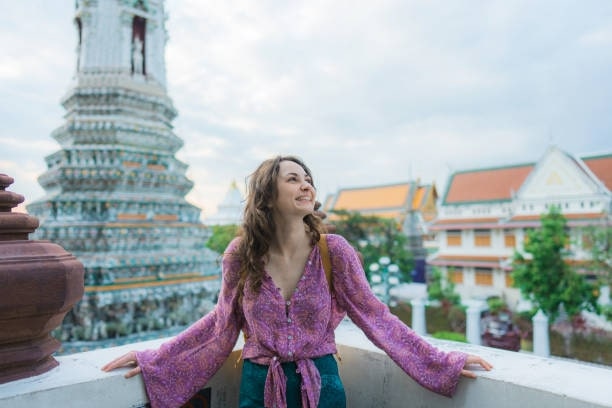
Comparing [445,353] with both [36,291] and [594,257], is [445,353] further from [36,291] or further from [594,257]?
[594,257]

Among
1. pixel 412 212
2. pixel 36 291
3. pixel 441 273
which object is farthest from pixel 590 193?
pixel 36 291

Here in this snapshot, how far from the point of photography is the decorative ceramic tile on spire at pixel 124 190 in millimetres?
8266

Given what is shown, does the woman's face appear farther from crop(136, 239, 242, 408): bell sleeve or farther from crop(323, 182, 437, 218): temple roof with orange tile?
crop(323, 182, 437, 218): temple roof with orange tile

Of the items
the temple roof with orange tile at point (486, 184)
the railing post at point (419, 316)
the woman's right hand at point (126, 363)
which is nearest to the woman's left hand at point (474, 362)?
the woman's right hand at point (126, 363)

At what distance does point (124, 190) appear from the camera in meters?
9.19

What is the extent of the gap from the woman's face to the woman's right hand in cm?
74

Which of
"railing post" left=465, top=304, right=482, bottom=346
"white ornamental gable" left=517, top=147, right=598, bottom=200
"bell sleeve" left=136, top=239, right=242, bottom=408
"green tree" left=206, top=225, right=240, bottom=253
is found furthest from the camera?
"green tree" left=206, top=225, right=240, bottom=253

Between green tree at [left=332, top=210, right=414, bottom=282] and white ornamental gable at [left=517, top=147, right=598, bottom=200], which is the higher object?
white ornamental gable at [left=517, top=147, right=598, bottom=200]

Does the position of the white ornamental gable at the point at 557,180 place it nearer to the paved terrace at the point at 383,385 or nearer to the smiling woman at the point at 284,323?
the paved terrace at the point at 383,385

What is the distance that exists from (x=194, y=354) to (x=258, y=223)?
547mm

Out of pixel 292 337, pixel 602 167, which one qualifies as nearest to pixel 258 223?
pixel 292 337

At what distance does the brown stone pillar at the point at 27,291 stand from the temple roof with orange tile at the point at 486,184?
52.4ft

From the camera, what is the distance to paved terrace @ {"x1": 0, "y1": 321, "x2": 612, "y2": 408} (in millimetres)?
1396

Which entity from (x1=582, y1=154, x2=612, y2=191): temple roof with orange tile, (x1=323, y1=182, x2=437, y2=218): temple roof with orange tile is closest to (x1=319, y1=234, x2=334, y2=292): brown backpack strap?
(x1=582, y1=154, x2=612, y2=191): temple roof with orange tile
